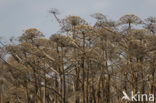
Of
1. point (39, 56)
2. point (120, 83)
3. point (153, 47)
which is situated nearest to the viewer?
point (153, 47)

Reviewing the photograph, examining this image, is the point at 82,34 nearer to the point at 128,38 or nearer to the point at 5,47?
the point at 128,38

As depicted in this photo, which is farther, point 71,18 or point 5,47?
point 71,18

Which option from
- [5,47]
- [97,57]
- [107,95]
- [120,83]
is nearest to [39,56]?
[5,47]

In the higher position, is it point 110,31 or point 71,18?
point 71,18

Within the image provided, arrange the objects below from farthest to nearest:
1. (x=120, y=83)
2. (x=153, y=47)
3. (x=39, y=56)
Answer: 1. (x=120, y=83)
2. (x=39, y=56)
3. (x=153, y=47)

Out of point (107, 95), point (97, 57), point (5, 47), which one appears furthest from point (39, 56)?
point (107, 95)

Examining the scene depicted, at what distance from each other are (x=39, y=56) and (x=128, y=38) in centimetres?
542

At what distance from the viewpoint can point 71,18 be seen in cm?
1675

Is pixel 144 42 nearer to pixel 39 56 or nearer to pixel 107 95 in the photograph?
pixel 107 95

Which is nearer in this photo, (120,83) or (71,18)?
(71,18)

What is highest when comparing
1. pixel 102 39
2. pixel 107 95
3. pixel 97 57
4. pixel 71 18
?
pixel 71 18

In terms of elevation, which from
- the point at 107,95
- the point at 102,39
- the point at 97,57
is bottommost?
the point at 107,95

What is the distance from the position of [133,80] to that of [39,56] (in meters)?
5.77

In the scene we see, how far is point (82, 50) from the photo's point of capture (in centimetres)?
1508
